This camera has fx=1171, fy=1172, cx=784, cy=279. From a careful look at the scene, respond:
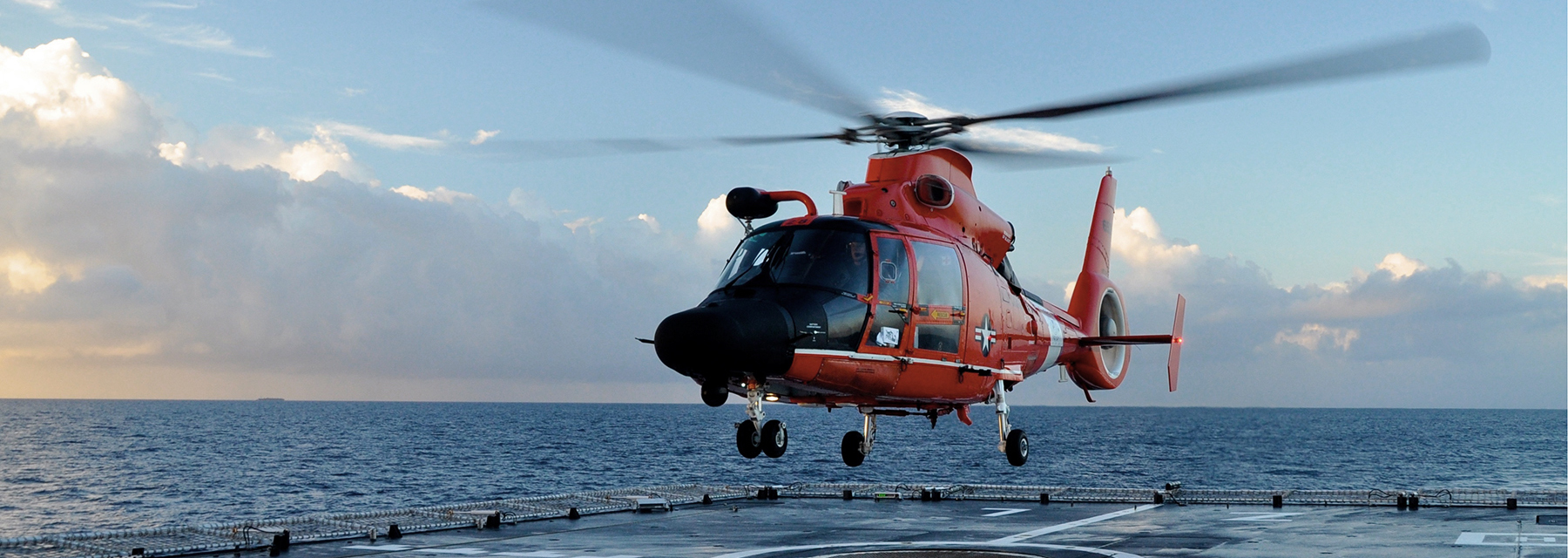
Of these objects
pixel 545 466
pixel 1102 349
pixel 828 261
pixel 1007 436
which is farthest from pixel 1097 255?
pixel 545 466

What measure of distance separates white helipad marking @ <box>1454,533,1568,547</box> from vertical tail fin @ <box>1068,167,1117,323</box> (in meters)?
9.68

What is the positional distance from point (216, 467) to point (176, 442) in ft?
146

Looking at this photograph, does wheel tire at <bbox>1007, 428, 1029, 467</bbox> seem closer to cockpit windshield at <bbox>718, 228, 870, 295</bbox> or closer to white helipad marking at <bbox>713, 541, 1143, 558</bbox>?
cockpit windshield at <bbox>718, 228, 870, 295</bbox>

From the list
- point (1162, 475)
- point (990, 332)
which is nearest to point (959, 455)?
point (1162, 475)

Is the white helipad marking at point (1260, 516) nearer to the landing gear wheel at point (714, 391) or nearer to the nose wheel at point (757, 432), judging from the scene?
the nose wheel at point (757, 432)

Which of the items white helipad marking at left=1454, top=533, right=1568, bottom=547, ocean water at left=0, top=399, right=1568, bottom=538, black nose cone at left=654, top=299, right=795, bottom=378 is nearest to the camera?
black nose cone at left=654, top=299, right=795, bottom=378

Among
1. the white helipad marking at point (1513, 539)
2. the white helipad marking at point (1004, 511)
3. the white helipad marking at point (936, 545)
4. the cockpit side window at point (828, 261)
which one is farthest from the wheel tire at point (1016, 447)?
the white helipad marking at point (1004, 511)

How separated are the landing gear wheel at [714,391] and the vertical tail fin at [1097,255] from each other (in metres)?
11.1

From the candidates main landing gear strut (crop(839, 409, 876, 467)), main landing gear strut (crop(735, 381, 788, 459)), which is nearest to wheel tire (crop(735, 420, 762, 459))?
main landing gear strut (crop(735, 381, 788, 459))

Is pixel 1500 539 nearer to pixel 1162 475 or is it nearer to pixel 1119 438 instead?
pixel 1162 475

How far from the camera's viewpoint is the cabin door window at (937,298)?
1666 centimetres

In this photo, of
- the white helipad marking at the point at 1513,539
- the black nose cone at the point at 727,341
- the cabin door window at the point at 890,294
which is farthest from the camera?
the white helipad marking at the point at 1513,539

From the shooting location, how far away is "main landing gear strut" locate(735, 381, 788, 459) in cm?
1505

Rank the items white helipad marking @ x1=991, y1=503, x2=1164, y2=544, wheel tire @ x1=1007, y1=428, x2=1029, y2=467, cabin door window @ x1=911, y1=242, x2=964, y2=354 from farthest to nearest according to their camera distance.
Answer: white helipad marking @ x1=991, y1=503, x2=1164, y2=544, wheel tire @ x1=1007, y1=428, x2=1029, y2=467, cabin door window @ x1=911, y1=242, x2=964, y2=354
